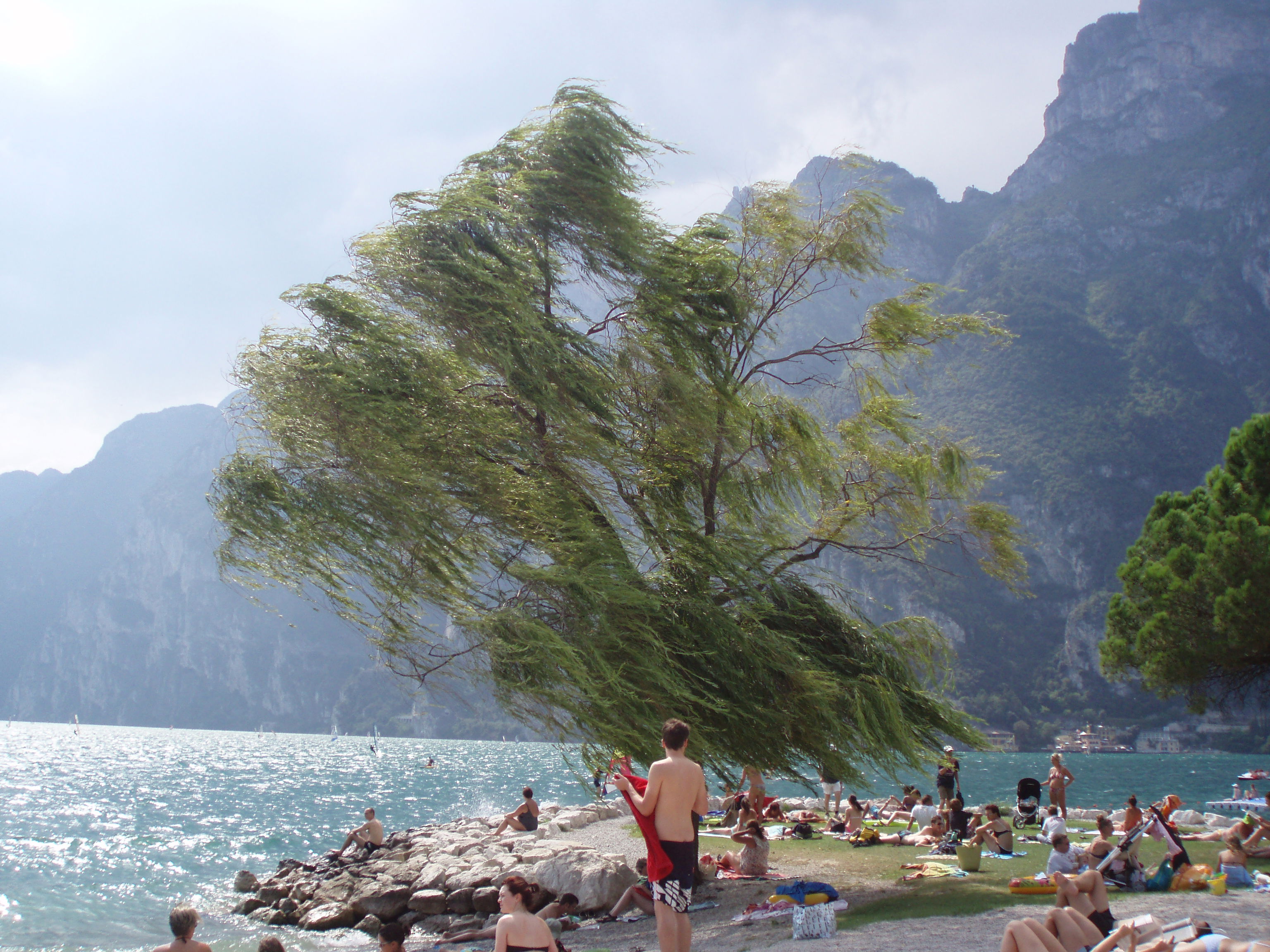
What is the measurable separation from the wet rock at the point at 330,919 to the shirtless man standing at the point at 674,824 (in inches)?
499

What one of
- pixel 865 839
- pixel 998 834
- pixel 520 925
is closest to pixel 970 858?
pixel 998 834

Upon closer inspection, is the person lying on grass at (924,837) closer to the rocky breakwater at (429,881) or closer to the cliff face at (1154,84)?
the rocky breakwater at (429,881)

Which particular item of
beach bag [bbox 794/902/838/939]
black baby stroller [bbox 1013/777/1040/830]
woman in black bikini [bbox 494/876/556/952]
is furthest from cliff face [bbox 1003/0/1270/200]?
woman in black bikini [bbox 494/876/556/952]

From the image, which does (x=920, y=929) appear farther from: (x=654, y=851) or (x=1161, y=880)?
(x=654, y=851)

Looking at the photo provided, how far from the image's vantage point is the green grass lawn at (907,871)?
31.0 feet

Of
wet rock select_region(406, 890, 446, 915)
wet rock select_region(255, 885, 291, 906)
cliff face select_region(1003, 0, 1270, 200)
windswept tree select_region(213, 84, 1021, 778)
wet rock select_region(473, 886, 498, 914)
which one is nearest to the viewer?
windswept tree select_region(213, 84, 1021, 778)

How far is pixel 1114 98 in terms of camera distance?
586 feet

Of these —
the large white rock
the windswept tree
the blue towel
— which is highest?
the windswept tree

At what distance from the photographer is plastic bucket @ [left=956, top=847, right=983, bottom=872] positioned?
39.3ft

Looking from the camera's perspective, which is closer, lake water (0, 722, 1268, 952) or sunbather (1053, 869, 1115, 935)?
sunbather (1053, 869, 1115, 935)

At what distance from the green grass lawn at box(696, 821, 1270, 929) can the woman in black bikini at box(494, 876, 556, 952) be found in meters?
4.18

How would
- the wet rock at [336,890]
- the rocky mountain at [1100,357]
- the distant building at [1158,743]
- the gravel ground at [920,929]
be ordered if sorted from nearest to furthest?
the gravel ground at [920,929] < the wet rock at [336,890] < the distant building at [1158,743] < the rocky mountain at [1100,357]

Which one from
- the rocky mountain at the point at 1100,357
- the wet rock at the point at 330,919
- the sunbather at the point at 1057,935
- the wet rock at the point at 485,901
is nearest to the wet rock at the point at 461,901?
the wet rock at the point at 485,901

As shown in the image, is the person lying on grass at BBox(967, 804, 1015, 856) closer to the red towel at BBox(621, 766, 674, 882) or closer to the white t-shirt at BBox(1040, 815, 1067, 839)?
the white t-shirt at BBox(1040, 815, 1067, 839)
